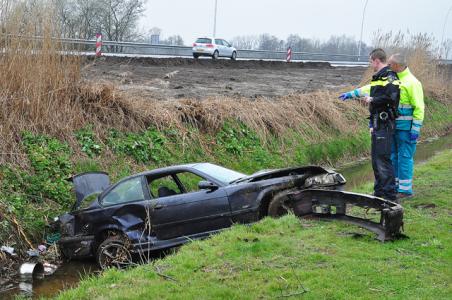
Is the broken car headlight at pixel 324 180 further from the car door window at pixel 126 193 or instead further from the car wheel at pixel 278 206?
the car door window at pixel 126 193

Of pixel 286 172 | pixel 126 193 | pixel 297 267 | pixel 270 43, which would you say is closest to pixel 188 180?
pixel 126 193

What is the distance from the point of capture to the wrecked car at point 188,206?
28.8 feet

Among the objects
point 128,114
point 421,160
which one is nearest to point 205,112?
point 128,114

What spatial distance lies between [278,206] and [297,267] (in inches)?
97.0

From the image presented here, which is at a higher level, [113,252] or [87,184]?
[87,184]

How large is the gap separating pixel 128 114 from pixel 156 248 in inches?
279

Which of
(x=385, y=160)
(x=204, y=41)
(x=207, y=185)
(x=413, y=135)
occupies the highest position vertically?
(x=204, y=41)

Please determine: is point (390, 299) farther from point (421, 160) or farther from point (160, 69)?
point (160, 69)

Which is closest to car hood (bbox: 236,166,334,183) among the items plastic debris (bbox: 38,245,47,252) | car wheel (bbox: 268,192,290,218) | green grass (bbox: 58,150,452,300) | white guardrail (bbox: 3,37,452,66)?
car wheel (bbox: 268,192,290,218)

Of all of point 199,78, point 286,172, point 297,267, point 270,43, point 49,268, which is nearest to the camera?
point 297,267

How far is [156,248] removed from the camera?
8.95m

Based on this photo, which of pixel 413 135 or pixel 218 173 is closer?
pixel 413 135

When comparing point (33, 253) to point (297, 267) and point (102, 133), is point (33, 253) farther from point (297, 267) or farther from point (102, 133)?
point (297, 267)

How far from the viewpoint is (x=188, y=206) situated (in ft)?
29.3
